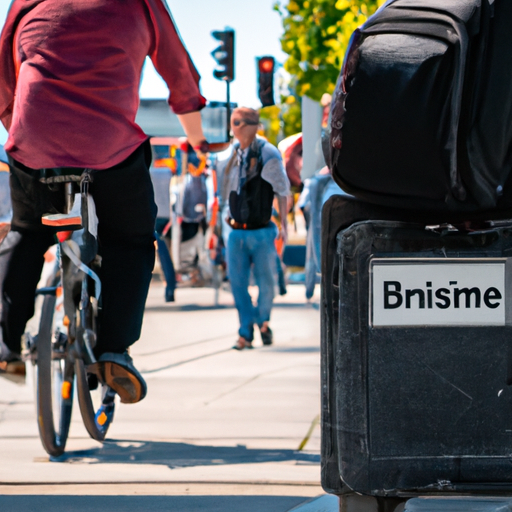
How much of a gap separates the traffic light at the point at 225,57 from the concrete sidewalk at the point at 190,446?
15.8 ft

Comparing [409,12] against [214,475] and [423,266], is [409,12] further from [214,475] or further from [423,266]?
[214,475]

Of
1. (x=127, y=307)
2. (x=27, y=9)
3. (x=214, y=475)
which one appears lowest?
(x=214, y=475)

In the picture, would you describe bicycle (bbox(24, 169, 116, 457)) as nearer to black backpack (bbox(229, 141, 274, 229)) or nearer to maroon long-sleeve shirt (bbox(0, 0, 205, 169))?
maroon long-sleeve shirt (bbox(0, 0, 205, 169))

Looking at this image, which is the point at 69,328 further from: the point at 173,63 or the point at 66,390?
the point at 173,63

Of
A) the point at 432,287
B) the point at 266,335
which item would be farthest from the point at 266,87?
the point at 432,287

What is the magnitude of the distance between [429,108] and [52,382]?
2850mm

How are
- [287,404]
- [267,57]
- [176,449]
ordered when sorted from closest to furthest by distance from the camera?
[176,449], [287,404], [267,57]

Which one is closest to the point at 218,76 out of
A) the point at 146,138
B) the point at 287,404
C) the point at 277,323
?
the point at 277,323

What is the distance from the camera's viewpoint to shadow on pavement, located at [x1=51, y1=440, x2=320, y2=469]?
448 centimetres

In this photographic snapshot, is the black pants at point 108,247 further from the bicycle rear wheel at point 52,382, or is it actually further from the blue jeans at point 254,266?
the blue jeans at point 254,266

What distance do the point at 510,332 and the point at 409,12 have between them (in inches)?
30.6

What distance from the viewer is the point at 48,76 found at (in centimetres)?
428

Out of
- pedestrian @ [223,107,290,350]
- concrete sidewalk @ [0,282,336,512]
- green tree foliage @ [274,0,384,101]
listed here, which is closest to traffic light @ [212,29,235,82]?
pedestrian @ [223,107,290,350]

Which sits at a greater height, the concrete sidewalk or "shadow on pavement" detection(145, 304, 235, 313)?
the concrete sidewalk
